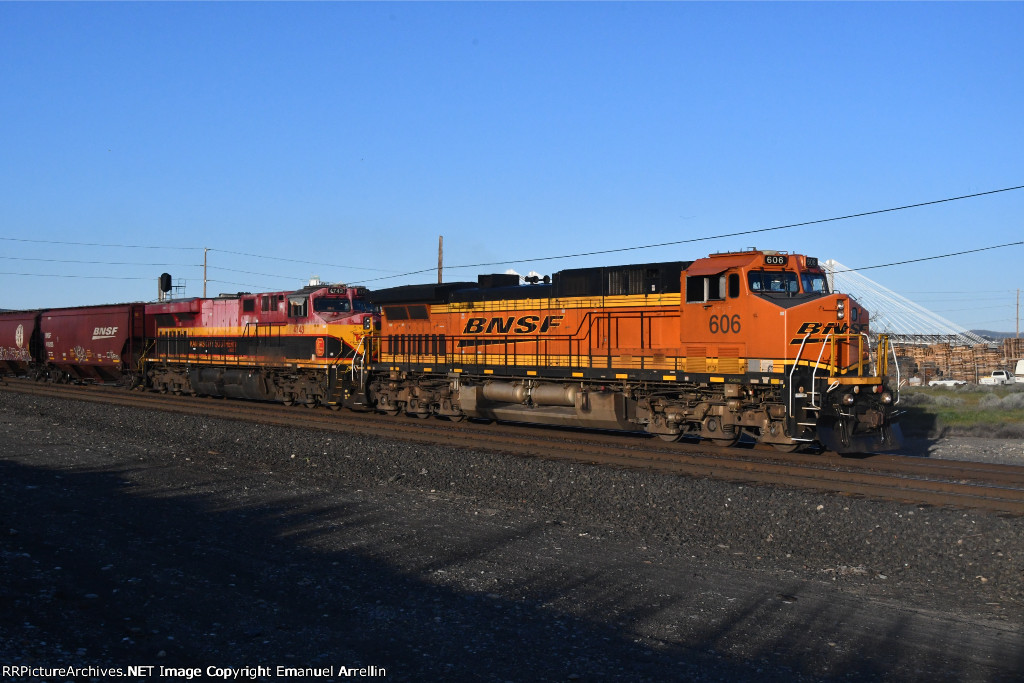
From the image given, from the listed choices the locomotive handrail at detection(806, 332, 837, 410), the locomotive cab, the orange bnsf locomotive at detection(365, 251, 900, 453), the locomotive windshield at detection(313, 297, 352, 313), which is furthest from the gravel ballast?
the locomotive windshield at detection(313, 297, 352, 313)

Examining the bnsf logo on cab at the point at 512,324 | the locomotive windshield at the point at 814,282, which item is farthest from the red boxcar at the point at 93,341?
the locomotive windshield at the point at 814,282

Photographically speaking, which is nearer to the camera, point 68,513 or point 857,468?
point 68,513

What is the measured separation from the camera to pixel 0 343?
38719 millimetres

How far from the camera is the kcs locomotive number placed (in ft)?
47.3

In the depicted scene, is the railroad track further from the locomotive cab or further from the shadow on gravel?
the shadow on gravel

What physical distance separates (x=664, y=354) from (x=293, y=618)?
35.4ft

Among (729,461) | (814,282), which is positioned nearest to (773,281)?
(814,282)

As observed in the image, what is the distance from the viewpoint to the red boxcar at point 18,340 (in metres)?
36.2

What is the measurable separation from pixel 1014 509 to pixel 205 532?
8.58 metres

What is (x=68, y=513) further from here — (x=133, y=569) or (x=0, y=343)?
(x=0, y=343)

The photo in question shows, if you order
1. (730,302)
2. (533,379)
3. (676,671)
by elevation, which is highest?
(730,302)

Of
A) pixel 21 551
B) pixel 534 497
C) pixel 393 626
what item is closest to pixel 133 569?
pixel 21 551

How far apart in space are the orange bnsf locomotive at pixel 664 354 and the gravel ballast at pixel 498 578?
3284mm

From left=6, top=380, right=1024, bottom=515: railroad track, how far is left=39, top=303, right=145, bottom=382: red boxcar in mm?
11053
